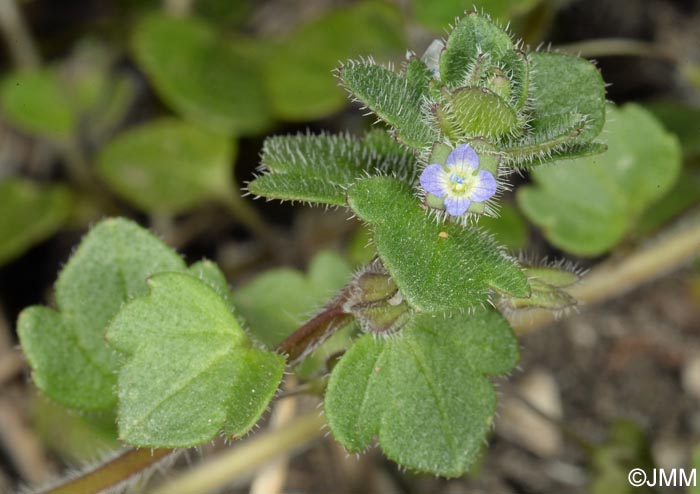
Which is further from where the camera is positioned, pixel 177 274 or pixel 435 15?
pixel 435 15

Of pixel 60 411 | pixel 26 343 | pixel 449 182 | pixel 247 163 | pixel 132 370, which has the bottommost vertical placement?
pixel 60 411

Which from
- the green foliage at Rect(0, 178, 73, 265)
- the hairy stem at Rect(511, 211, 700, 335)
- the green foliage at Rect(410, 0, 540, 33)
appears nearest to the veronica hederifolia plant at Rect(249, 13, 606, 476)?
the green foliage at Rect(410, 0, 540, 33)

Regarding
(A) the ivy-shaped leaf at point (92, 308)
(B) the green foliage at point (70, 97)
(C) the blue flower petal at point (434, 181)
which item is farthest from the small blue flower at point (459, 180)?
(B) the green foliage at point (70, 97)

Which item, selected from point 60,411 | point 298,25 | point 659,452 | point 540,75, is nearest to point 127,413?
point 540,75

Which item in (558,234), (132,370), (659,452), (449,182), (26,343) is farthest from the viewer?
(659,452)

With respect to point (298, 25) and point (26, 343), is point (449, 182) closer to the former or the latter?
point (26, 343)

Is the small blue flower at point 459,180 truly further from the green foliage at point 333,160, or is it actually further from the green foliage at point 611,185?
the green foliage at point 611,185
